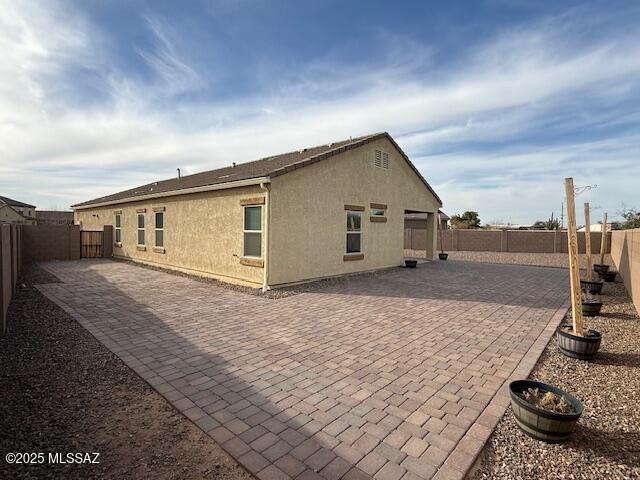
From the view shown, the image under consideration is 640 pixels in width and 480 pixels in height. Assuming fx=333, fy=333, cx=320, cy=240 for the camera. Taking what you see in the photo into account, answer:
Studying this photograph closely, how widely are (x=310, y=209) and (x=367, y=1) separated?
6264 millimetres

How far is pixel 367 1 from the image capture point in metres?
9.34

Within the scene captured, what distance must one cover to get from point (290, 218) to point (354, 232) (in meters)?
3.53

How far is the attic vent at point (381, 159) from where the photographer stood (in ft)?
47.6

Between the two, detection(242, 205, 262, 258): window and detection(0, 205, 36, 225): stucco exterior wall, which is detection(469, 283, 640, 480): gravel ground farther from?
detection(0, 205, 36, 225): stucco exterior wall

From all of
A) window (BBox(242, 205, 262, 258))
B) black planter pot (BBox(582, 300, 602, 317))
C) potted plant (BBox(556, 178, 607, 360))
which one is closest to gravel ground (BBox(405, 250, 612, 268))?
black planter pot (BBox(582, 300, 602, 317))

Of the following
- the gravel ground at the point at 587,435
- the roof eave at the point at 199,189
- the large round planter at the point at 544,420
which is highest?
the roof eave at the point at 199,189

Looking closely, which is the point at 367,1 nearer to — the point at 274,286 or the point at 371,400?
the point at 274,286

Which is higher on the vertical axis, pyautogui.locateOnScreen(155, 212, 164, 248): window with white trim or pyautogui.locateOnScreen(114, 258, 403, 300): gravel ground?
pyautogui.locateOnScreen(155, 212, 164, 248): window with white trim

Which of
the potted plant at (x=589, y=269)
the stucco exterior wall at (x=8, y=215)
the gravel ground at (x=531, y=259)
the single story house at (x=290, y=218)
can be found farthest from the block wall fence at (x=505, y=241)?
the stucco exterior wall at (x=8, y=215)

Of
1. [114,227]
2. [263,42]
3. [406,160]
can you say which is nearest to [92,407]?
[263,42]

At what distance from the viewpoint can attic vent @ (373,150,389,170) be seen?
14.5 meters

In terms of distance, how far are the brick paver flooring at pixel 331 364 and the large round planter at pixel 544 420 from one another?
34cm

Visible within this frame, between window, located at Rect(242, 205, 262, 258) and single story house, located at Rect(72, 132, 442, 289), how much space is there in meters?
0.03

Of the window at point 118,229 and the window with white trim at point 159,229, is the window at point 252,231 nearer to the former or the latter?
the window with white trim at point 159,229
